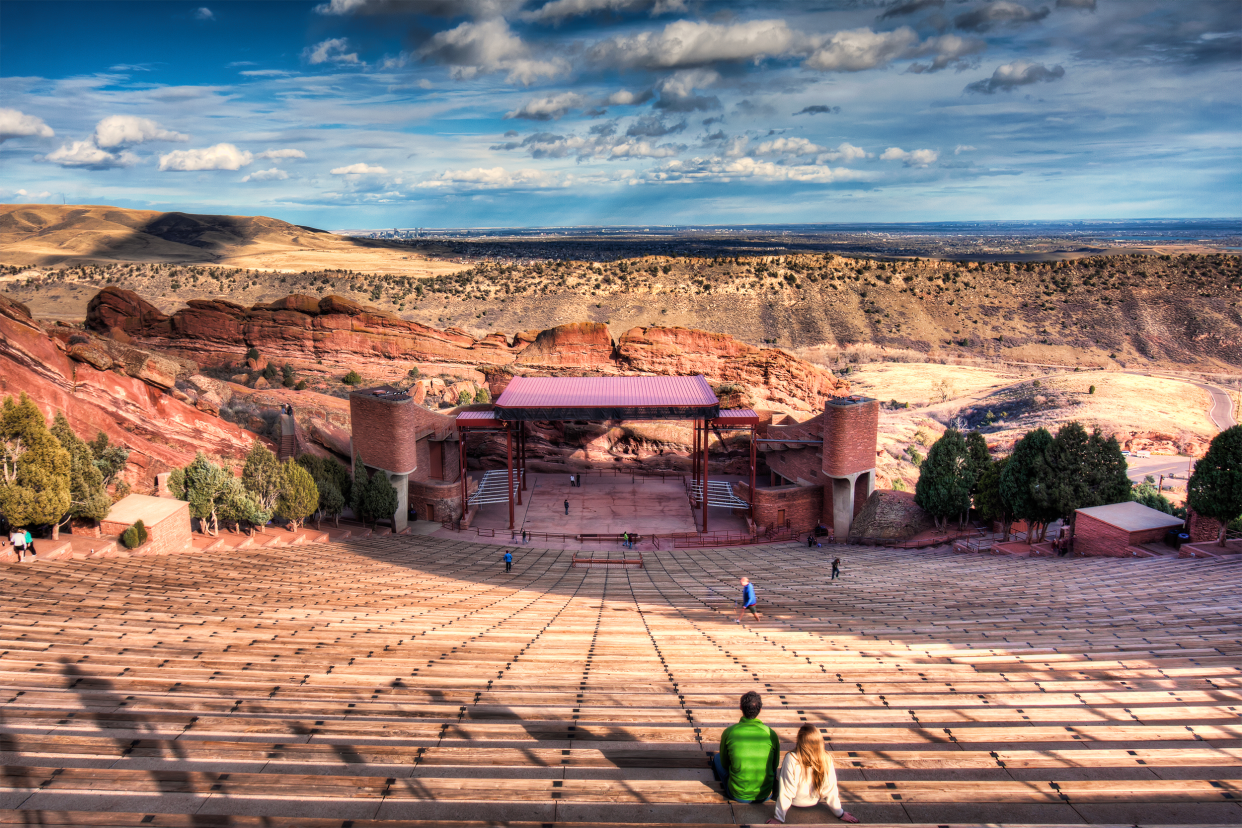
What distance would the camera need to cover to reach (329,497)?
29.7 metres

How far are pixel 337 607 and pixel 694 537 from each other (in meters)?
20.1

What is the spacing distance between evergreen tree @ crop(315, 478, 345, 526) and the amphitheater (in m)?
11.0

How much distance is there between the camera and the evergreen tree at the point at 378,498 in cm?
3162

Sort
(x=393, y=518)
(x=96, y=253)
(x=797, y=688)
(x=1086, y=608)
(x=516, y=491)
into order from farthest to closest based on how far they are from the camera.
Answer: (x=96, y=253), (x=516, y=491), (x=393, y=518), (x=1086, y=608), (x=797, y=688)

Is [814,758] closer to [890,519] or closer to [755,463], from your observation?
[755,463]

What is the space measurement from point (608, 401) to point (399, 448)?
9.77m

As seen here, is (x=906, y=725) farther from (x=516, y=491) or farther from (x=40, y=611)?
(x=516, y=491)

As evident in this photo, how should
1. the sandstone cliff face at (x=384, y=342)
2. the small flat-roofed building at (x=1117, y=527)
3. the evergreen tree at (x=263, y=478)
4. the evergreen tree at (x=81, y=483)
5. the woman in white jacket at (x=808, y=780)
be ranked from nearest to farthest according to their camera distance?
the woman in white jacket at (x=808, y=780) < the evergreen tree at (x=81, y=483) < the small flat-roofed building at (x=1117, y=527) < the evergreen tree at (x=263, y=478) < the sandstone cliff face at (x=384, y=342)

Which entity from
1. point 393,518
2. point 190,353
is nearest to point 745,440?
point 393,518

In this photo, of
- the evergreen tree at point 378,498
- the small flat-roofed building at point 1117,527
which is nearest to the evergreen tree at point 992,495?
the small flat-roofed building at point 1117,527

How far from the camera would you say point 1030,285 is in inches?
4060

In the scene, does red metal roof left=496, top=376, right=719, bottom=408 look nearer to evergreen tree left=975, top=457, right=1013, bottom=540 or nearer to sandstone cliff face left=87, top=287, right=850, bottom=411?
sandstone cliff face left=87, top=287, right=850, bottom=411

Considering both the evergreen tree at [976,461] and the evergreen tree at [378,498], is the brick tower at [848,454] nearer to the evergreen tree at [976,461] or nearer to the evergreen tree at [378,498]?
the evergreen tree at [976,461]

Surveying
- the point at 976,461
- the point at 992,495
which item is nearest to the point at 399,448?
the point at 976,461
